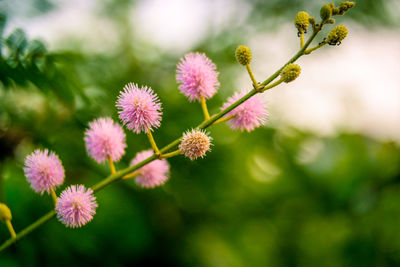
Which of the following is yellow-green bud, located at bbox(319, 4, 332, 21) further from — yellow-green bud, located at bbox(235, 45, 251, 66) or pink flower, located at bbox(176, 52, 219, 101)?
pink flower, located at bbox(176, 52, 219, 101)

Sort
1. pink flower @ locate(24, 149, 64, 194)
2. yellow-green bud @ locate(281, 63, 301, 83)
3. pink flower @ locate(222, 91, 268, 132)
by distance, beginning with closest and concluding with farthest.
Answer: yellow-green bud @ locate(281, 63, 301, 83) → pink flower @ locate(24, 149, 64, 194) → pink flower @ locate(222, 91, 268, 132)

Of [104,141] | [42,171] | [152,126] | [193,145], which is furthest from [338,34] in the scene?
[42,171]

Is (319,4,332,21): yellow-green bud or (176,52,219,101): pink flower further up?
(176,52,219,101): pink flower

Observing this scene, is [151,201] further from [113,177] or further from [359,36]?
[359,36]

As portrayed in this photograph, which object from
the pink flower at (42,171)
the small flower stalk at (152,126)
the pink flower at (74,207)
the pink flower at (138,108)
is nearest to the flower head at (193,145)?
the small flower stalk at (152,126)

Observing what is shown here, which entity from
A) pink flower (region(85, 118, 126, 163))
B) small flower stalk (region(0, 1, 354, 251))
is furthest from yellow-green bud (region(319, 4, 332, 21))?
pink flower (region(85, 118, 126, 163))

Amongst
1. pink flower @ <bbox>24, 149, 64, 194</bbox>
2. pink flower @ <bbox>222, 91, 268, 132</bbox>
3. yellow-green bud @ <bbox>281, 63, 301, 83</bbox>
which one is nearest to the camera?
yellow-green bud @ <bbox>281, 63, 301, 83</bbox>
